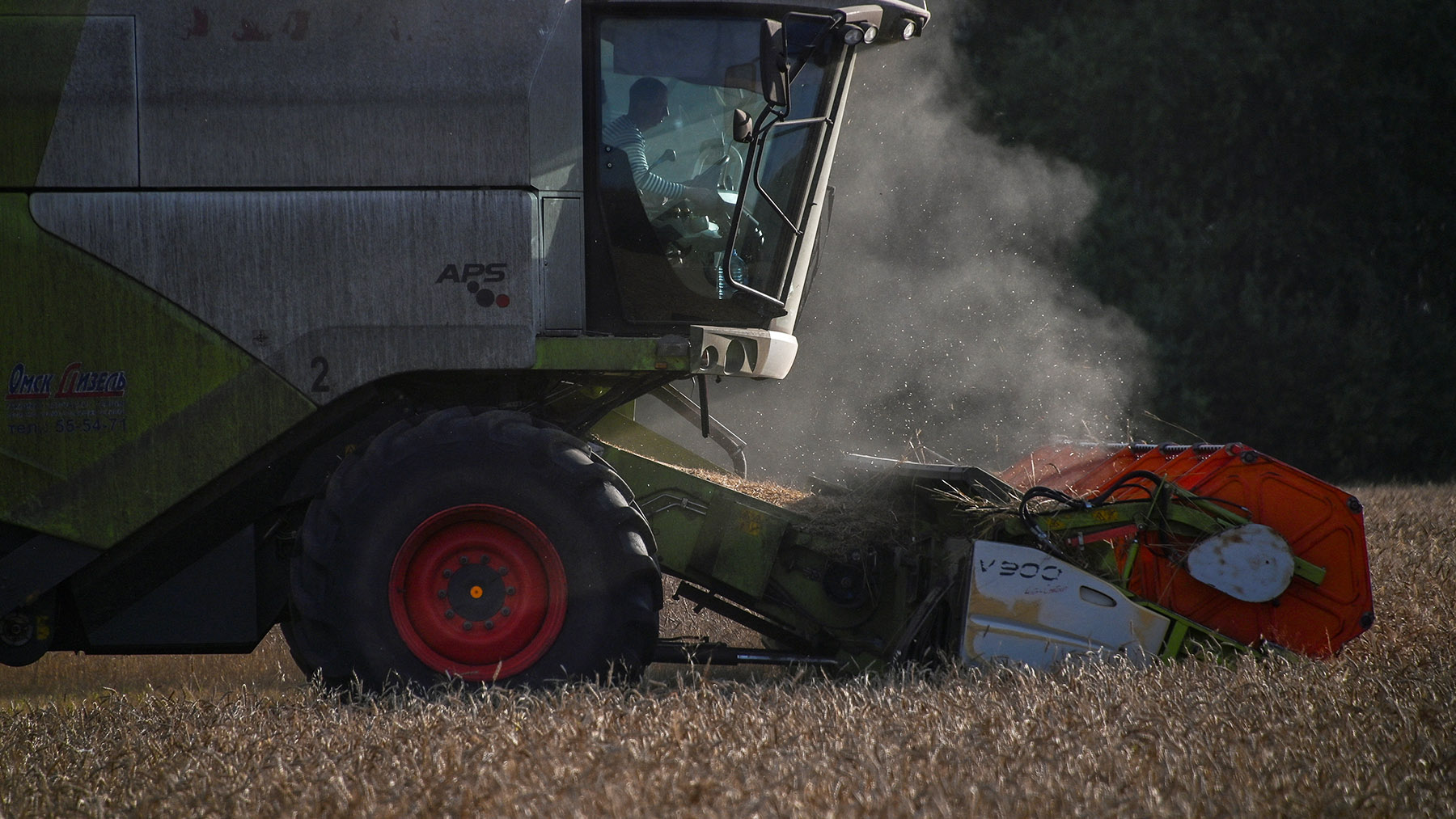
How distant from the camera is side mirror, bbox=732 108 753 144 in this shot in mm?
3953

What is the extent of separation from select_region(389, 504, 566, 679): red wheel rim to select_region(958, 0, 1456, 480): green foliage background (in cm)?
1264

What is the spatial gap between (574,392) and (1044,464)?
2365 mm

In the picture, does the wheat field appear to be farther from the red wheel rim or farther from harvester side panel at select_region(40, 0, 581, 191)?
harvester side panel at select_region(40, 0, 581, 191)

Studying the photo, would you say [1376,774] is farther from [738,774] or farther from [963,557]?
[963,557]

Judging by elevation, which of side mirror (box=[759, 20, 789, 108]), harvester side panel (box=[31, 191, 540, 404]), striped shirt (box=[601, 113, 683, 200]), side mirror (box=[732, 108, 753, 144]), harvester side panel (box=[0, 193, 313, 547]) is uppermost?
side mirror (box=[759, 20, 789, 108])

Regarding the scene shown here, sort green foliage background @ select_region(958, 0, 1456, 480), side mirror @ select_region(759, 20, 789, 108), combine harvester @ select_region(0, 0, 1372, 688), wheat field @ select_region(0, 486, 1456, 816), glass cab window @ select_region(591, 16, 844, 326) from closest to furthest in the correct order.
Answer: wheat field @ select_region(0, 486, 1456, 816), side mirror @ select_region(759, 20, 789, 108), combine harvester @ select_region(0, 0, 1372, 688), glass cab window @ select_region(591, 16, 844, 326), green foliage background @ select_region(958, 0, 1456, 480)

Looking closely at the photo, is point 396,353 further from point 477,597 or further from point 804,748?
point 804,748

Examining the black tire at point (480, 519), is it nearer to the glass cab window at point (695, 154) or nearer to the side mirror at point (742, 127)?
the glass cab window at point (695, 154)

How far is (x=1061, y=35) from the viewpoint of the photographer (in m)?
16.6

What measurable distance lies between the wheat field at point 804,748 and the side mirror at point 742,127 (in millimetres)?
1740

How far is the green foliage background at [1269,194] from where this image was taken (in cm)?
1576

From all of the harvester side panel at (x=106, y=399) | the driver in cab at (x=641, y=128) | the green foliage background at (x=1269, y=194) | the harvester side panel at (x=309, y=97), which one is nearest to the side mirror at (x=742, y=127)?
the driver in cab at (x=641, y=128)

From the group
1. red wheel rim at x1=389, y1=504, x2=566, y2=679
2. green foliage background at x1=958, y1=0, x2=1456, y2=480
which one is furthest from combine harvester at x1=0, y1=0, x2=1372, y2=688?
green foliage background at x1=958, y1=0, x2=1456, y2=480

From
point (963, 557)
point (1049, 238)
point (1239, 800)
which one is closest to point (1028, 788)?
point (1239, 800)
